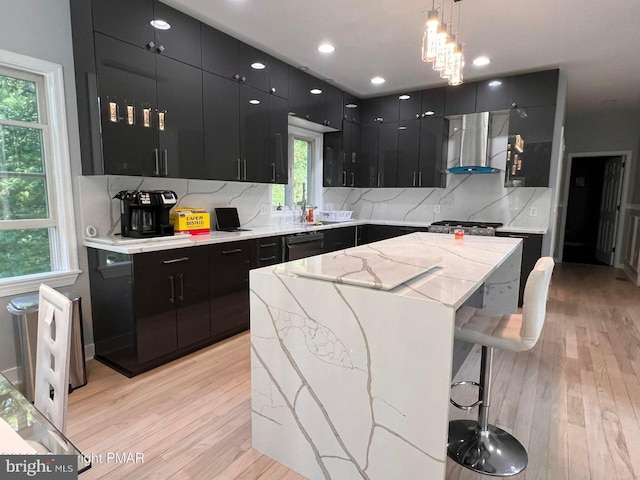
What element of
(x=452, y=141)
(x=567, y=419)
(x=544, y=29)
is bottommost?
(x=567, y=419)

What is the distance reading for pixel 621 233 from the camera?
6.26 m

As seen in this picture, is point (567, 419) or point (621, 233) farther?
point (621, 233)

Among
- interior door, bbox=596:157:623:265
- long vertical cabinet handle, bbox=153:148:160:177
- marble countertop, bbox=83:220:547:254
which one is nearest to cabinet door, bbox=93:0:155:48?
long vertical cabinet handle, bbox=153:148:160:177

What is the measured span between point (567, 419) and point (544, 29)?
2869 millimetres

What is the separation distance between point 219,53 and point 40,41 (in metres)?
1.24

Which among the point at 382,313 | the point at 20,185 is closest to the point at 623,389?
the point at 382,313

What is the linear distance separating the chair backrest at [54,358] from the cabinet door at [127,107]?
1.44 meters

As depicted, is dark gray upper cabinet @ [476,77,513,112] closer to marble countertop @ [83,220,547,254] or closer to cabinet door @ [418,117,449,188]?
cabinet door @ [418,117,449,188]

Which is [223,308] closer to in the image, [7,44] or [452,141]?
[7,44]

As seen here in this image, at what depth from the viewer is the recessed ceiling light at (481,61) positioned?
3.57 m

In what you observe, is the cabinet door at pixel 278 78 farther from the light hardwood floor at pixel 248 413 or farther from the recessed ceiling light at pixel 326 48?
the light hardwood floor at pixel 248 413

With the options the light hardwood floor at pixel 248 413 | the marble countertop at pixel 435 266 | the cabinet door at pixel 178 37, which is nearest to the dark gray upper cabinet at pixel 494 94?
the marble countertop at pixel 435 266

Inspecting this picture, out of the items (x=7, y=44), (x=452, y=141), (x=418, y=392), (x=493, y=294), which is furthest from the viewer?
(x=452, y=141)

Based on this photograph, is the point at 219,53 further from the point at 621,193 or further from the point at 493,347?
the point at 621,193
